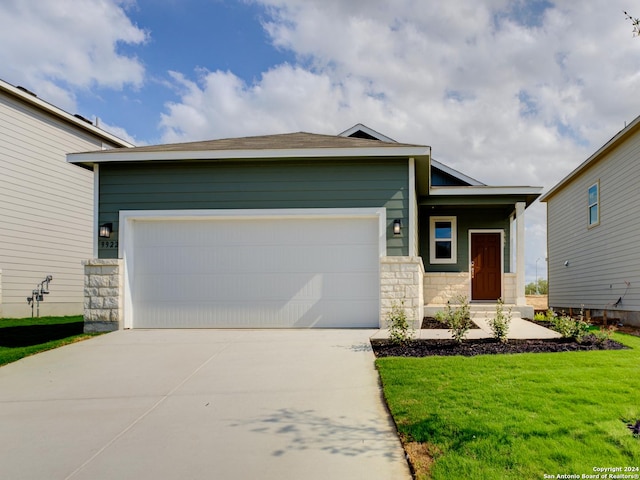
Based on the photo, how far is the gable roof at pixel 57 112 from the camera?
12227 millimetres

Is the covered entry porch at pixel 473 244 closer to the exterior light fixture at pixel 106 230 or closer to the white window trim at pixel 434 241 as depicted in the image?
the white window trim at pixel 434 241

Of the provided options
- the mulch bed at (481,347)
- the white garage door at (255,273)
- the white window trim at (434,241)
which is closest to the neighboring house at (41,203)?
the white garage door at (255,273)

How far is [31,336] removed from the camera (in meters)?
8.76

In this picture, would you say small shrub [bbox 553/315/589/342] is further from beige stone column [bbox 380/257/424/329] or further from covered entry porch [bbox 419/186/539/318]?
covered entry porch [bbox 419/186/539/318]

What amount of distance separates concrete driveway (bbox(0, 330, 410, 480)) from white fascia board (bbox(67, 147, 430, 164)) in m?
3.41

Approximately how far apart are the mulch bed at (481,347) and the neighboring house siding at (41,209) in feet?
33.6

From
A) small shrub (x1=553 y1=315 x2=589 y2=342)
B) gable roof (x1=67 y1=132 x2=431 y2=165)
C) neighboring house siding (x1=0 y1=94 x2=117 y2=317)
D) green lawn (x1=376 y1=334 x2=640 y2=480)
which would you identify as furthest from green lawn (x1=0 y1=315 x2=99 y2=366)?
small shrub (x1=553 y1=315 x2=589 y2=342)

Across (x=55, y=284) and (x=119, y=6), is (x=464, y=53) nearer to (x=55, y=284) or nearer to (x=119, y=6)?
(x=119, y=6)

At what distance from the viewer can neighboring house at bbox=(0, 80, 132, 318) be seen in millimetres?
12284

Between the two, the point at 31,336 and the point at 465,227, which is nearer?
the point at 31,336

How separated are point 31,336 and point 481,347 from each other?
791 cm

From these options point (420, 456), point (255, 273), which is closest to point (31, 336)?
Answer: point (255, 273)

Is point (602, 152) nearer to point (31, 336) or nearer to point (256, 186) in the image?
point (256, 186)

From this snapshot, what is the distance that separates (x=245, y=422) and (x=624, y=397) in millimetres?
3373
